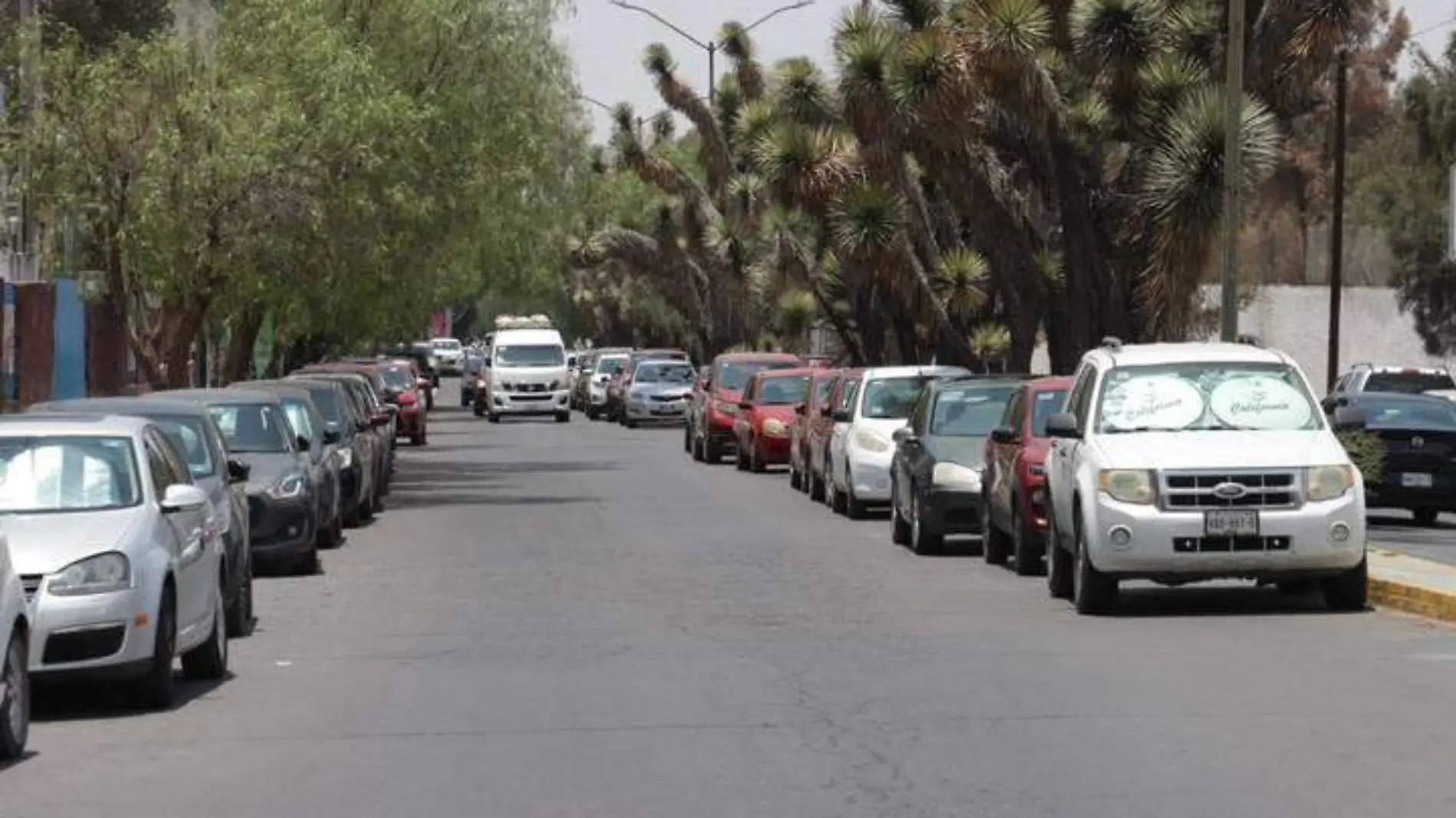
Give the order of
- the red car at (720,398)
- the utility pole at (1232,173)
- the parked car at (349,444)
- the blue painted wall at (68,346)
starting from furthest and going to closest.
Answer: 1. the blue painted wall at (68,346)
2. the red car at (720,398)
3. the parked car at (349,444)
4. the utility pole at (1232,173)

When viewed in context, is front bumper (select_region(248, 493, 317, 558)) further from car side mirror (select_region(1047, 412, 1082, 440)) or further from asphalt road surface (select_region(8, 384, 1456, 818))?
car side mirror (select_region(1047, 412, 1082, 440))

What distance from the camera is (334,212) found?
37844 millimetres

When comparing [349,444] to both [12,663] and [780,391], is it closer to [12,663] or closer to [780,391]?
[780,391]

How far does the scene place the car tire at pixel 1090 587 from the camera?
1944 centimetres

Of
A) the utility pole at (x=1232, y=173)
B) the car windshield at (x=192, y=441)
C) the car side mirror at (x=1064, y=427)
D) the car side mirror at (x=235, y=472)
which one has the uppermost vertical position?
the utility pole at (x=1232, y=173)

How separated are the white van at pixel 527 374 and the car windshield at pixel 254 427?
4588 cm

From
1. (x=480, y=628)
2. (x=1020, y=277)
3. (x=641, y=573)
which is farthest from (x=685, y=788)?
(x=1020, y=277)

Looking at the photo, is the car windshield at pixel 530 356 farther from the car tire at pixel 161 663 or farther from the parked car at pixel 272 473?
the car tire at pixel 161 663

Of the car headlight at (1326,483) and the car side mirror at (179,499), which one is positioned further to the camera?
the car headlight at (1326,483)

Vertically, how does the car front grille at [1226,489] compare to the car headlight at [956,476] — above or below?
above

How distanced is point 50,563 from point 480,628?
18.1ft

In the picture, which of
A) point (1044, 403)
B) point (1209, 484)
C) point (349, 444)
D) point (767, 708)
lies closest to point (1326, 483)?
point (1209, 484)

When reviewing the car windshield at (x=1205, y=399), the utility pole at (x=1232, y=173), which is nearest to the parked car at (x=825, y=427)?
the utility pole at (x=1232, y=173)

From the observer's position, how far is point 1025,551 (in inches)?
921
